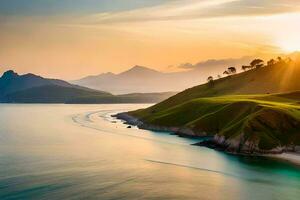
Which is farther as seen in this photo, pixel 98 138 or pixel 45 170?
pixel 98 138

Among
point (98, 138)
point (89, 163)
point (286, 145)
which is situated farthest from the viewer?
point (98, 138)

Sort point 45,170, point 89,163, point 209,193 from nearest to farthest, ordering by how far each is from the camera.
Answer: point 209,193 < point 45,170 < point 89,163

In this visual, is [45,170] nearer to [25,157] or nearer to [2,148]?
[25,157]

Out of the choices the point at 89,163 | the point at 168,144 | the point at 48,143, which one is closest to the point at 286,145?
the point at 168,144

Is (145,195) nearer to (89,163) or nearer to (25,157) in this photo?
(89,163)

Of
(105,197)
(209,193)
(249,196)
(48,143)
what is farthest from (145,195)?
(48,143)

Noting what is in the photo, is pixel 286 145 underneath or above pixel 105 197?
above
